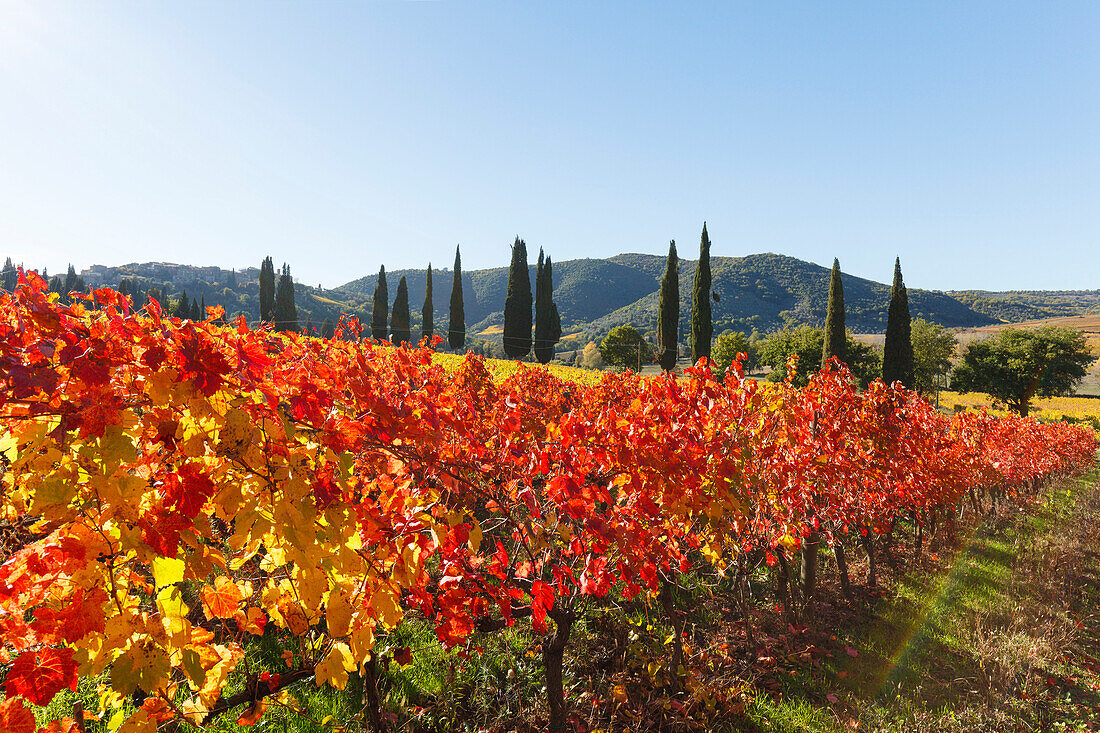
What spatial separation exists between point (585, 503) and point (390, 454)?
974 mm

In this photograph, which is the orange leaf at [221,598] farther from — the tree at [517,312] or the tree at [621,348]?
the tree at [621,348]

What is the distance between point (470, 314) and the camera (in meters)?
141

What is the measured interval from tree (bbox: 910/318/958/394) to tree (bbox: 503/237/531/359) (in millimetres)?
28946

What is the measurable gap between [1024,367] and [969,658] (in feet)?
133

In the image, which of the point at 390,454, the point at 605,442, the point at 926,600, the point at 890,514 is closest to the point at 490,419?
the point at 605,442

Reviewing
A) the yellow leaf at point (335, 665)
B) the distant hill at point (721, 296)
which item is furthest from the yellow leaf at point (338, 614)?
the distant hill at point (721, 296)

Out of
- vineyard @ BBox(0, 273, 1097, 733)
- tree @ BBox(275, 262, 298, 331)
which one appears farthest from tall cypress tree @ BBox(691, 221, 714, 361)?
tree @ BBox(275, 262, 298, 331)

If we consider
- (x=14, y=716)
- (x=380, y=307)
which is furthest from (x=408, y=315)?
(x=14, y=716)

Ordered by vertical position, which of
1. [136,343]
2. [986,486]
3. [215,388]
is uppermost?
[136,343]

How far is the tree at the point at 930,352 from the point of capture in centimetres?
3709

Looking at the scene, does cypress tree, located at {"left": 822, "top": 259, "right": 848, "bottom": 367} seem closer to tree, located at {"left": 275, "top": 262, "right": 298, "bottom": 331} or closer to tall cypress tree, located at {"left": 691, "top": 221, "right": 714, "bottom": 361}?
tall cypress tree, located at {"left": 691, "top": 221, "right": 714, "bottom": 361}

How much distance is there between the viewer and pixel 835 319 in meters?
30.0

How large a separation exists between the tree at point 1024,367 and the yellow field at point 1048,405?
1050mm

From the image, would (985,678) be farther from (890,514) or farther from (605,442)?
(605,442)
